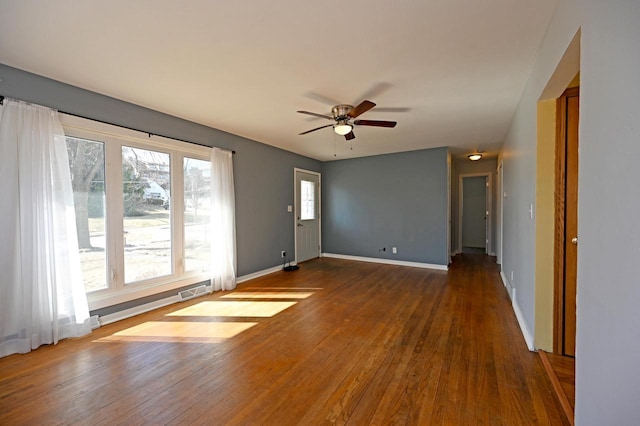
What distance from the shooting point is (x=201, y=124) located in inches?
158

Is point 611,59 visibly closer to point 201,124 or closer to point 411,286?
point 411,286

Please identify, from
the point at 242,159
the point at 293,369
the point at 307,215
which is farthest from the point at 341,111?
the point at 307,215

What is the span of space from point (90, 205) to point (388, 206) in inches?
200

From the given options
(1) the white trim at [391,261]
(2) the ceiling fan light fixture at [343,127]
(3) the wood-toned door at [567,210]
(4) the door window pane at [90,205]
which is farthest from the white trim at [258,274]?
(3) the wood-toned door at [567,210]

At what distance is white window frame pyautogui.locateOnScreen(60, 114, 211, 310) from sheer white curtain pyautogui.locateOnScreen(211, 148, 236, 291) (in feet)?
1.54

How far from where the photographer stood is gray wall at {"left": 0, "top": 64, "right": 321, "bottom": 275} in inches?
101

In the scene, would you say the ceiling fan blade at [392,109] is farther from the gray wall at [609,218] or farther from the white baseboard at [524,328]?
the white baseboard at [524,328]

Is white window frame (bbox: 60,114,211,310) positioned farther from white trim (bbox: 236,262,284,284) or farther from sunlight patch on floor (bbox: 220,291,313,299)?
white trim (bbox: 236,262,284,284)

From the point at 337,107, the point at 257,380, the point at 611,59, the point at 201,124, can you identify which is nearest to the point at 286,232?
the point at 201,124

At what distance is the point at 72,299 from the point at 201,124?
2632 mm

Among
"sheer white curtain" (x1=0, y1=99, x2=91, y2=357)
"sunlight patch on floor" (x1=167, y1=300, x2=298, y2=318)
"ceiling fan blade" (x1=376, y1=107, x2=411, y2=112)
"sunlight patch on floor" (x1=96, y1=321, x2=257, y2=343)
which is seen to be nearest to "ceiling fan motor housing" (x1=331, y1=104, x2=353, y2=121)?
"ceiling fan blade" (x1=376, y1=107, x2=411, y2=112)

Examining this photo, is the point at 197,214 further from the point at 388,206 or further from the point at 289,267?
the point at 388,206

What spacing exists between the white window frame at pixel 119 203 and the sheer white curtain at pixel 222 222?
0.47 meters

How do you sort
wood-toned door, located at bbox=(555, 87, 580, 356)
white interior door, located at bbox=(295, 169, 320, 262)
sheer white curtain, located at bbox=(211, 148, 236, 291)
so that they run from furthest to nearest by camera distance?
white interior door, located at bbox=(295, 169, 320, 262)
sheer white curtain, located at bbox=(211, 148, 236, 291)
wood-toned door, located at bbox=(555, 87, 580, 356)
